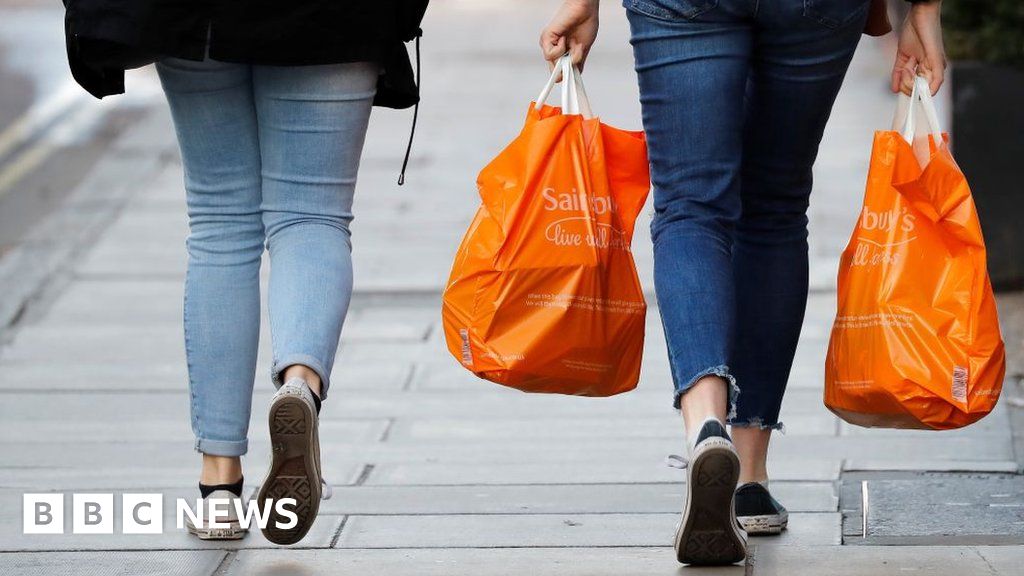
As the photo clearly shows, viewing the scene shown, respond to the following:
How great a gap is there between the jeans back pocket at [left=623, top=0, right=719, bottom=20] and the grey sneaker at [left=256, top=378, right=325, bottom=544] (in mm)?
927

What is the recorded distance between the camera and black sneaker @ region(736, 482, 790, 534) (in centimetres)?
332

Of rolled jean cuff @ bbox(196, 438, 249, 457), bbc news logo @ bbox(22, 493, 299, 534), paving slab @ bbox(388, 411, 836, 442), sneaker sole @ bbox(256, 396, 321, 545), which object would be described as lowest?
paving slab @ bbox(388, 411, 836, 442)

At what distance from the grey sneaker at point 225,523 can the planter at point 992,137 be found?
11.2 ft

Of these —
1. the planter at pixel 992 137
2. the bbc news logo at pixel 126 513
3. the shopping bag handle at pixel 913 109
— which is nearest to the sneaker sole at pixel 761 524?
the shopping bag handle at pixel 913 109

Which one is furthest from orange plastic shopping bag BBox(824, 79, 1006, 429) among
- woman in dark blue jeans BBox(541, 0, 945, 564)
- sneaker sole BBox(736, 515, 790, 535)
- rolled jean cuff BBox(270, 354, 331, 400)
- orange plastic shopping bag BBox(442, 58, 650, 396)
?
rolled jean cuff BBox(270, 354, 331, 400)

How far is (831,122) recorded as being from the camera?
10.1m

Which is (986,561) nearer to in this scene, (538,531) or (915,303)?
(915,303)

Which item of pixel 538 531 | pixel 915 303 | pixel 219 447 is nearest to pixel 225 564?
pixel 219 447

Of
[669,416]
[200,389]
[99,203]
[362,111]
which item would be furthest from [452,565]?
[99,203]

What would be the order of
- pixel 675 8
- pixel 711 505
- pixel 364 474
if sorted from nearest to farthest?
pixel 711 505 → pixel 675 8 → pixel 364 474

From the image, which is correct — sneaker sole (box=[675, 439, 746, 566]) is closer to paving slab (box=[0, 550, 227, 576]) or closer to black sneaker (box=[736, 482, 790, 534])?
black sneaker (box=[736, 482, 790, 534])

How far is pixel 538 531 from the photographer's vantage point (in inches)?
134

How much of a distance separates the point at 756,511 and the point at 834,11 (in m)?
1.02

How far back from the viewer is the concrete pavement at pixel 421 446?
322 centimetres
